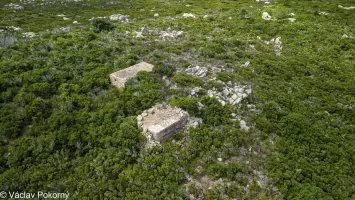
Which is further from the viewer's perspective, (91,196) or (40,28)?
(40,28)

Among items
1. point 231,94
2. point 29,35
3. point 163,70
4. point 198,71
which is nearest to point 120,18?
point 29,35

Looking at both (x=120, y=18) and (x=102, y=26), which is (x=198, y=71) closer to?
(x=102, y=26)

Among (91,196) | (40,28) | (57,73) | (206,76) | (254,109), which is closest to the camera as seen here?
(91,196)

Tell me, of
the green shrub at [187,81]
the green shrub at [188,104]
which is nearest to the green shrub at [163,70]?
the green shrub at [187,81]

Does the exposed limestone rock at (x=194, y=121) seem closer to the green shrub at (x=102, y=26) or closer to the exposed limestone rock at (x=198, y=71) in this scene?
the exposed limestone rock at (x=198, y=71)

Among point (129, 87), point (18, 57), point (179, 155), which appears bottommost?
point (179, 155)

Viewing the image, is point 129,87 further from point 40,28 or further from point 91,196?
point 40,28

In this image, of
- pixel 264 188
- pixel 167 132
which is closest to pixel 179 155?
pixel 167 132
